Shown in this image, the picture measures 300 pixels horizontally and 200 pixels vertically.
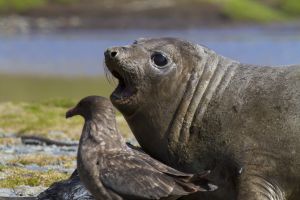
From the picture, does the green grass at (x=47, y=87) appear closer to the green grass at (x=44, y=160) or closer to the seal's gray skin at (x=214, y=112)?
the green grass at (x=44, y=160)

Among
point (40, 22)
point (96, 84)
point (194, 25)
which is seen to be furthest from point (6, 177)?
point (40, 22)

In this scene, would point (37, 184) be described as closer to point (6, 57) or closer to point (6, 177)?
point (6, 177)

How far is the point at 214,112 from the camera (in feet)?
28.0

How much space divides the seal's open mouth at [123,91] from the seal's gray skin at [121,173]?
314 millimetres

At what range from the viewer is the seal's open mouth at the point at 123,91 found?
8.49 metres

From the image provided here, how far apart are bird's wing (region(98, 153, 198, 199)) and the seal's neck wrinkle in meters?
0.59

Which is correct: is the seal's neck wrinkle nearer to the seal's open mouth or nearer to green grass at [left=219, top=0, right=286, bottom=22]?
the seal's open mouth

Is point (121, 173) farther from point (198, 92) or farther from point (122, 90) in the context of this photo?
point (198, 92)

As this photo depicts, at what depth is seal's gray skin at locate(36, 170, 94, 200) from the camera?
9523 mm

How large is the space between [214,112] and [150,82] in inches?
28.3

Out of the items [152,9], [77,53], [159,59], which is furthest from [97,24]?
[159,59]

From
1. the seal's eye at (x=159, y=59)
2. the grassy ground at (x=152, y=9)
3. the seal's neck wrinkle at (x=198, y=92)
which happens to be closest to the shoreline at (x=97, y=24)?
the grassy ground at (x=152, y=9)

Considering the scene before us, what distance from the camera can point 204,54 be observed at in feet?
29.0

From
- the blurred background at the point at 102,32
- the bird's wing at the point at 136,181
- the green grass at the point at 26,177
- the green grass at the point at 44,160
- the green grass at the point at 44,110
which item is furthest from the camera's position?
the blurred background at the point at 102,32
